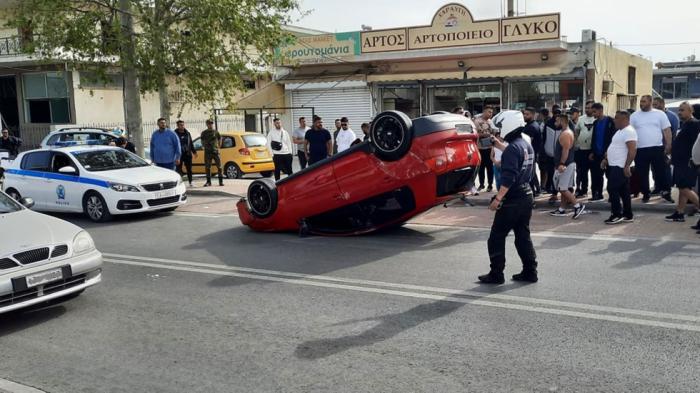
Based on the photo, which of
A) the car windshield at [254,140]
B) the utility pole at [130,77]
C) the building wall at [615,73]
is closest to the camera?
the utility pole at [130,77]

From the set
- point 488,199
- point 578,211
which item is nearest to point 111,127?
point 488,199

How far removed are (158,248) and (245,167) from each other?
9.78m

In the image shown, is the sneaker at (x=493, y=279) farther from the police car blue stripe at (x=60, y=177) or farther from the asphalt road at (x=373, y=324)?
→ the police car blue stripe at (x=60, y=177)

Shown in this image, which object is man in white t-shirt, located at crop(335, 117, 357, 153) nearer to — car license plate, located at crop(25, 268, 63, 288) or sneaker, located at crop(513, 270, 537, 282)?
sneaker, located at crop(513, 270, 537, 282)

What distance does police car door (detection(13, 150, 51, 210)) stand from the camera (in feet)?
40.8

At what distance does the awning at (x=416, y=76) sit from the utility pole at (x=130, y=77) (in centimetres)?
1249

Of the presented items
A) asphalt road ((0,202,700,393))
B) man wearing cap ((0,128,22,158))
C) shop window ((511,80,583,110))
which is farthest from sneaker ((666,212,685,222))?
man wearing cap ((0,128,22,158))

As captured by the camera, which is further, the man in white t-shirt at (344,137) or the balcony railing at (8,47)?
the balcony railing at (8,47)

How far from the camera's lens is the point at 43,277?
5711 mm

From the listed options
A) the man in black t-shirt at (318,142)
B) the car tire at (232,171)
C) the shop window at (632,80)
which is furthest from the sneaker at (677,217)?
the shop window at (632,80)

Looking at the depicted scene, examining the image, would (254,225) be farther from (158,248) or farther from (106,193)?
(106,193)

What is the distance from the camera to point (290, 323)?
18.5 feet

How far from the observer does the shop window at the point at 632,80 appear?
95.0 ft

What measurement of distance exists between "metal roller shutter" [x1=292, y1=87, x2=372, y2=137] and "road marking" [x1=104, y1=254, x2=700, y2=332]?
20394mm
